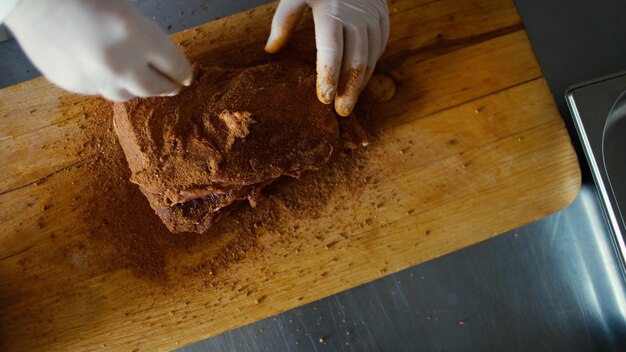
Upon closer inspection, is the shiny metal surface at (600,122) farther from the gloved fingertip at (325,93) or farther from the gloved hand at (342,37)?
the gloved fingertip at (325,93)

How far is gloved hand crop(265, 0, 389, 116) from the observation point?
1.83 m

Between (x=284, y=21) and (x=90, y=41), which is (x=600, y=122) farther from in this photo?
(x=90, y=41)

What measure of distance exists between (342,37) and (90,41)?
96 cm

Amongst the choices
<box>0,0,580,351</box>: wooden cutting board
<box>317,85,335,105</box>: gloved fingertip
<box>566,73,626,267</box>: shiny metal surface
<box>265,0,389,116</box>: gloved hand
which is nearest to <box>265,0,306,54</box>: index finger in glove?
<box>265,0,389,116</box>: gloved hand

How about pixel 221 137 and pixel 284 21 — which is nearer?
pixel 221 137

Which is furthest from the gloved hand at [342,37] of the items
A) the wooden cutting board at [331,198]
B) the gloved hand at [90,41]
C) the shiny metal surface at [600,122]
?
the shiny metal surface at [600,122]

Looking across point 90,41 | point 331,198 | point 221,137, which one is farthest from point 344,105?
point 90,41

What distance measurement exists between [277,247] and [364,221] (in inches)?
16.3

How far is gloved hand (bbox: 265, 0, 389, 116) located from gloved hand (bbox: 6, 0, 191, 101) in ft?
2.01

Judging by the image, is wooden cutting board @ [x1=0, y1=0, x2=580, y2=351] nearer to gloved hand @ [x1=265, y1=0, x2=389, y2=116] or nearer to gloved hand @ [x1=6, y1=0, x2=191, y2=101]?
gloved hand @ [x1=265, y1=0, x2=389, y2=116]

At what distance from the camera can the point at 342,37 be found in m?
1.86

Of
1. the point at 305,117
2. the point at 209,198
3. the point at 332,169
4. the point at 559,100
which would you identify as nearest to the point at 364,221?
the point at 332,169

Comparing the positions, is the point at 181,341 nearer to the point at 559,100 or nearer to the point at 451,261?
the point at 451,261

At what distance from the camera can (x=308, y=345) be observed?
223 cm
